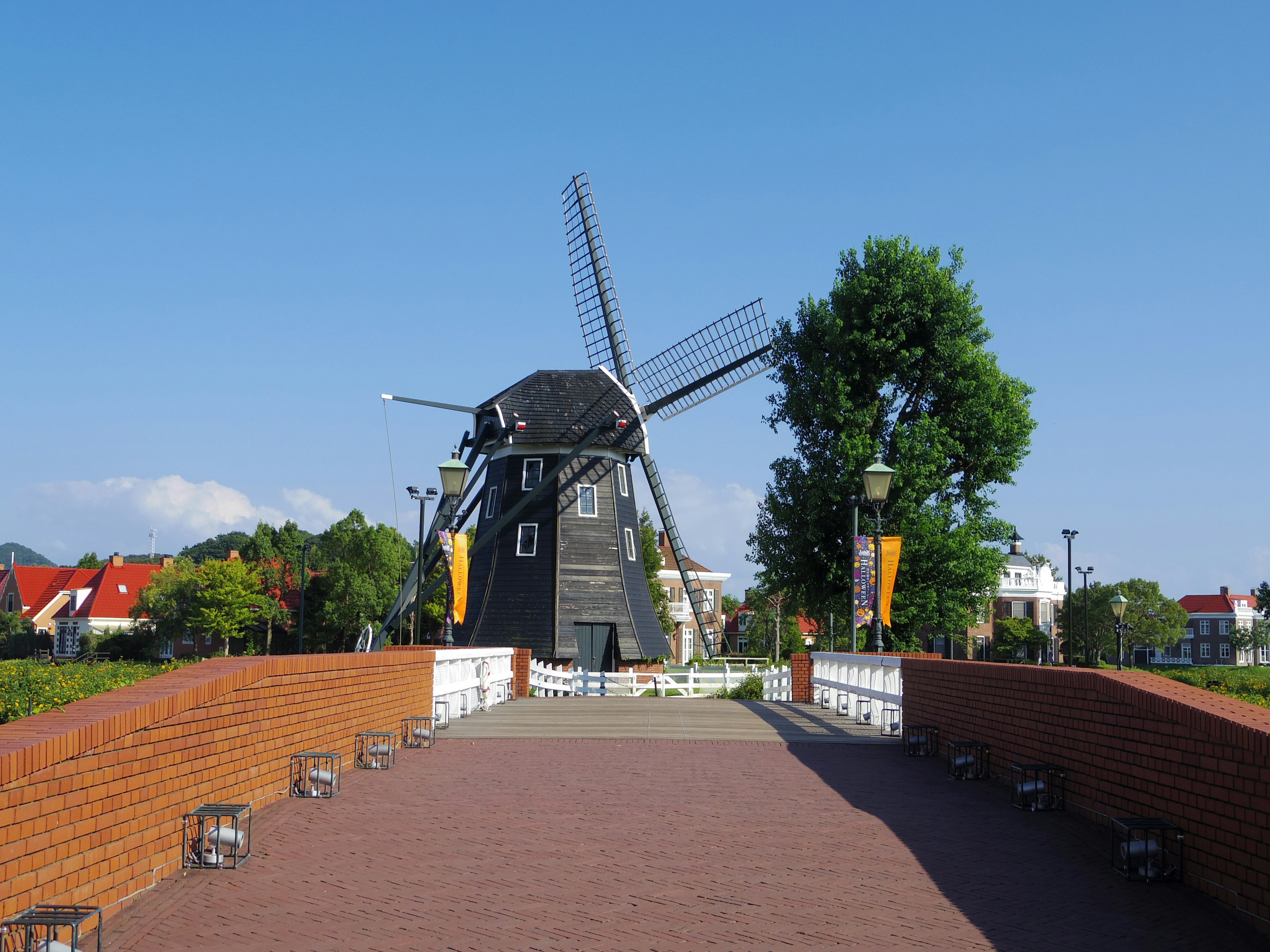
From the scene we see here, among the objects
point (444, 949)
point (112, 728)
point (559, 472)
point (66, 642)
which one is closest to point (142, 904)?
point (112, 728)

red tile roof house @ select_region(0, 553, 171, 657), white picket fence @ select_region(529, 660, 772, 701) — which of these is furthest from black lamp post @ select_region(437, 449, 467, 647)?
red tile roof house @ select_region(0, 553, 171, 657)

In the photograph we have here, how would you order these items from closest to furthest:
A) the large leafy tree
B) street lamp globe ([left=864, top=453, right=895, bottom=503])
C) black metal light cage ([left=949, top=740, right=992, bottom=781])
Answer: black metal light cage ([left=949, top=740, right=992, bottom=781])
street lamp globe ([left=864, top=453, right=895, bottom=503])
the large leafy tree

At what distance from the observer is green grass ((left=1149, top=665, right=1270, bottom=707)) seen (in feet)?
50.0

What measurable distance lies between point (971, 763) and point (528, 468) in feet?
82.0

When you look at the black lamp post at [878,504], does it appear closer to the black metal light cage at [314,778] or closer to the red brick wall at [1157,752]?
the red brick wall at [1157,752]

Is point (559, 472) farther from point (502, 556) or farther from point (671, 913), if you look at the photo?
point (671, 913)

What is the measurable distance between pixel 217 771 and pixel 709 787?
4982 mm

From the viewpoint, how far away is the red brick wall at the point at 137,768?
5.64 m

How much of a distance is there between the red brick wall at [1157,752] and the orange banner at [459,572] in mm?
13593

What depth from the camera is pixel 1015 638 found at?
284ft

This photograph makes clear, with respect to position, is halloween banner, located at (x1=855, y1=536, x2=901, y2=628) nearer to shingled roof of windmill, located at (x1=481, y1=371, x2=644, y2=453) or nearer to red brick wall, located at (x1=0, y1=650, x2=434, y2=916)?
red brick wall, located at (x1=0, y1=650, x2=434, y2=916)

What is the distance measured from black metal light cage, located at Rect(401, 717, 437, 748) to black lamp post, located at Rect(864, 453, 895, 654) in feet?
25.4

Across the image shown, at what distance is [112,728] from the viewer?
6531 millimetres

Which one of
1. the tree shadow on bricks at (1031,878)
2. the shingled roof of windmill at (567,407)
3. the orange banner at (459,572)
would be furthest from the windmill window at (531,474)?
the tree shadow on bricks at (1031,878)
